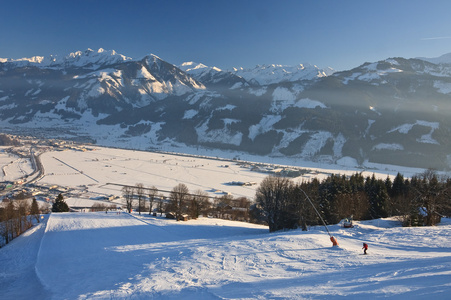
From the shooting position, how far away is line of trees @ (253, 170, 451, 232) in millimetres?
29781

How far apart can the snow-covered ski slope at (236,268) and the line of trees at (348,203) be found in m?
8.10

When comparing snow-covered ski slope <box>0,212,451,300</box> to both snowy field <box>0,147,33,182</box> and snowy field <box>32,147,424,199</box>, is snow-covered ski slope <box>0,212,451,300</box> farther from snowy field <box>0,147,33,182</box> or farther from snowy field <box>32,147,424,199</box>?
snowy field <box>0,147,33,182</box>

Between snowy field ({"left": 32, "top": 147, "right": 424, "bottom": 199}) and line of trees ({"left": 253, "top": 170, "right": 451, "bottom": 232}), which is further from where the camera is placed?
snowy field ({"left": 32, "top": 147, "right": 424, "bottom": 199})

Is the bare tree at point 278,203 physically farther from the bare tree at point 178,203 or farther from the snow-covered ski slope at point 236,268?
the bare tree at point 178,203

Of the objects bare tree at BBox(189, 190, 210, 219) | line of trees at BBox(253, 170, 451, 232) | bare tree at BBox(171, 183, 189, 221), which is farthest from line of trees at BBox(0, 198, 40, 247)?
line of trees at BBox(253, 170, 451, 232)

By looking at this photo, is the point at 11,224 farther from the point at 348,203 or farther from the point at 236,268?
the point at 348,203

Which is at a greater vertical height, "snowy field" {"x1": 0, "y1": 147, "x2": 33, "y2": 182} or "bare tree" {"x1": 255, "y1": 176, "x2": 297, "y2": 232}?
"bare tree" {"x1": 255, "y1": 176, "x2": 297, "y2": 232}

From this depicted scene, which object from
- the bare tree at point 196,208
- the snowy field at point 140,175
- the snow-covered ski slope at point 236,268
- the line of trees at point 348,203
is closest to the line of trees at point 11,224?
the snow-covered ski slope at point 236,268

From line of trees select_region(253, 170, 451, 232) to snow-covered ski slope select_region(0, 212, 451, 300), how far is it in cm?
810

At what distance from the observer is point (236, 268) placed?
51.9 ft

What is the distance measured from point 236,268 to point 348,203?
2743 cm

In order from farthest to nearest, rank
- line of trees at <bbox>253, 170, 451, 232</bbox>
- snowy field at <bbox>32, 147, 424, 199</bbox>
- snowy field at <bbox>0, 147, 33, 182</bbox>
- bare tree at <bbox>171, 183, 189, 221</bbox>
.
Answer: snowy field at <bbox>0, 147, 33, 182</bbox> < snowy field at <bbox>32, 147, 424, 199</bbox> < bare tree at <bbox>171, 183, 189, 221</bbox> < line of trees at <bbox>253, 170, 451, 232</bbox>

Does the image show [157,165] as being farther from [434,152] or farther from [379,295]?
[434,152]

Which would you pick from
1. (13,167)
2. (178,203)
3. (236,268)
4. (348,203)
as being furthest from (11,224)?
(13,167)
